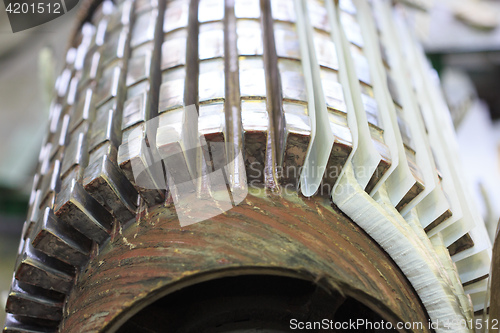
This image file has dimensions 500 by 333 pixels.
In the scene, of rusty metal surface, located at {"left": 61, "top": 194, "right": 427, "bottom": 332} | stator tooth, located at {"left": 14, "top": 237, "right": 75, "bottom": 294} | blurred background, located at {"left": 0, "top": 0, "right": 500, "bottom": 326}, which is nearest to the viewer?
rusty metal surface, located at {"left": 61, "top": 194, "right": 427, "bottom": 332}

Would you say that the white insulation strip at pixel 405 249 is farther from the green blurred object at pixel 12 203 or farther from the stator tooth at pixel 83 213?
the green blurred object at pixel 12 203

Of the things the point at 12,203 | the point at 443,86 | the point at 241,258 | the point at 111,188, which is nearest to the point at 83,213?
the point at 111,188

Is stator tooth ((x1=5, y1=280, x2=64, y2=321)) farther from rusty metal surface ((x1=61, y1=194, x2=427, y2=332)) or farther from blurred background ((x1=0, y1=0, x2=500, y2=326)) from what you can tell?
blurred background ((x1=0, y1=0, x2=500, y2=326))

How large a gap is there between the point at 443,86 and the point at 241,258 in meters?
1.32

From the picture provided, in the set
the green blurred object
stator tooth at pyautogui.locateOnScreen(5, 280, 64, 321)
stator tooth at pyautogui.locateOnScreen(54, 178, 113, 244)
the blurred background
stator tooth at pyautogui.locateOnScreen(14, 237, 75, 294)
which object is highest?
the blurred background

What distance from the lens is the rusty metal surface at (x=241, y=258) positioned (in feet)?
1.53

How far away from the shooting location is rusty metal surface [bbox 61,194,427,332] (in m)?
0.47

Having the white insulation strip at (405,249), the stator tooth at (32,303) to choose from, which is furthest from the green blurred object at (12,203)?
the white insulation strip at (405,249)

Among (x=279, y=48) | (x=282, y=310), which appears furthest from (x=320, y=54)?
(x=282, y=310)

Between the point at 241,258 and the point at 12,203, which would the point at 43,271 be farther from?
the point at 12,203

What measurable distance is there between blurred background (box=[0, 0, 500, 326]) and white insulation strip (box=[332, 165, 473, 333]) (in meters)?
0.90

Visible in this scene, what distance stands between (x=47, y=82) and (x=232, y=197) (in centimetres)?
91

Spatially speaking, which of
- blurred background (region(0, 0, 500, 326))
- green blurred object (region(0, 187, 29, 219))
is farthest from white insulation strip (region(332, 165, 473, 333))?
green blurred object (region(0, 187, 29, 219))

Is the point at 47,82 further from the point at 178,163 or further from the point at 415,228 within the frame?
the point at 415,228
